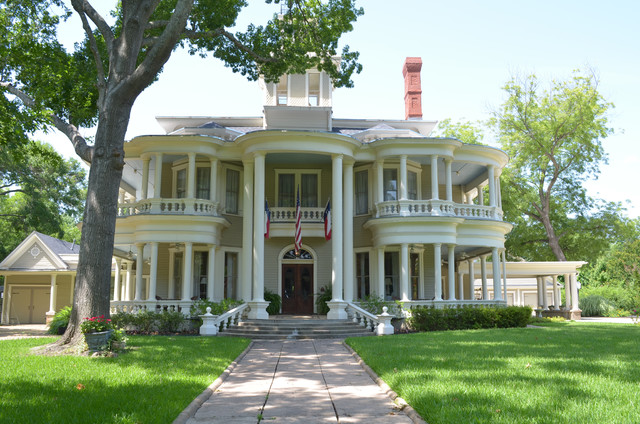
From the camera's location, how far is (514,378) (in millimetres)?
8305

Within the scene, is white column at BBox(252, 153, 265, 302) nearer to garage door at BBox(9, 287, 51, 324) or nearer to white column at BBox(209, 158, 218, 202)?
white column at BBox(209, 158, 218, 202)

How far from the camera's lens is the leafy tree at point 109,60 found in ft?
42.7

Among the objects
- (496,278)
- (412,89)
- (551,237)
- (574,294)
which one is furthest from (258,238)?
(551,237)

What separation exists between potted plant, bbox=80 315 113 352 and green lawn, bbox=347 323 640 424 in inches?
230

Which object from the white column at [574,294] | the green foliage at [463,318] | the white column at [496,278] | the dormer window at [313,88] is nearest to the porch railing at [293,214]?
the green foliage at [463,318]

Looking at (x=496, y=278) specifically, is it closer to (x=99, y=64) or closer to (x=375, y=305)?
(x=375, y=305)

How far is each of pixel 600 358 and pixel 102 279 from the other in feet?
36.5

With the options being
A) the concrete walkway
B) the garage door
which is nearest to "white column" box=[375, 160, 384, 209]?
the concrete walkway

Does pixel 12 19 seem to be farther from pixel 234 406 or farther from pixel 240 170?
pixel 234 406

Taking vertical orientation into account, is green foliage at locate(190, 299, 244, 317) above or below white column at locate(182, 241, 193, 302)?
below

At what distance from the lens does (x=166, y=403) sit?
690 cm

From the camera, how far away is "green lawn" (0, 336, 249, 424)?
6.26 m

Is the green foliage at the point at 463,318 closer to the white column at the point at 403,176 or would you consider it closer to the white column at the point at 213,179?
the white column at the point at 403,176

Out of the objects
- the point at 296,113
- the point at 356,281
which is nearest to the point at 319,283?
the point at 356,281
